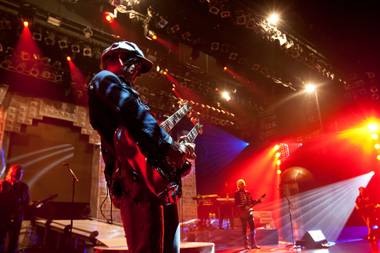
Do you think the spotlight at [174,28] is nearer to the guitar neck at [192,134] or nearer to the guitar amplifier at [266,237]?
the guitar neck at [192,134]

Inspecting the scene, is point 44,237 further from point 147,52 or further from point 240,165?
point 240,165

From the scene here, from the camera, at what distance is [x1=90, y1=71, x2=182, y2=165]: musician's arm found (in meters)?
1.59

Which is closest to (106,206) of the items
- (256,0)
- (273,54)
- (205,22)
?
(205,22)

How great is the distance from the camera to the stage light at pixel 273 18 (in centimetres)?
901

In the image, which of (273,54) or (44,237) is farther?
(273,54)

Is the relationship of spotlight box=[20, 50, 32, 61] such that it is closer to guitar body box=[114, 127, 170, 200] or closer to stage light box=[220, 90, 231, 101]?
stage light box=[220, 90, 231, 101]

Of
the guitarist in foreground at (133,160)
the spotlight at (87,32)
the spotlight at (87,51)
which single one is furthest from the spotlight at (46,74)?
the guitarist in foreground at (133,160)

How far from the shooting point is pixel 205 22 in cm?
832

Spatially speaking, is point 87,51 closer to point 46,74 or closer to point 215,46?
point 46,74

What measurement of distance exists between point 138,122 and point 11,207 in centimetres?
647

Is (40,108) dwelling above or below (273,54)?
below

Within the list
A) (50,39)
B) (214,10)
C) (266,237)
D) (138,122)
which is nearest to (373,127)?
(266,237)

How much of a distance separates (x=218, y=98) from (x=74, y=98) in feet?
19.0

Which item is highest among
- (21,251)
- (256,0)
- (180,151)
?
(256,0)
